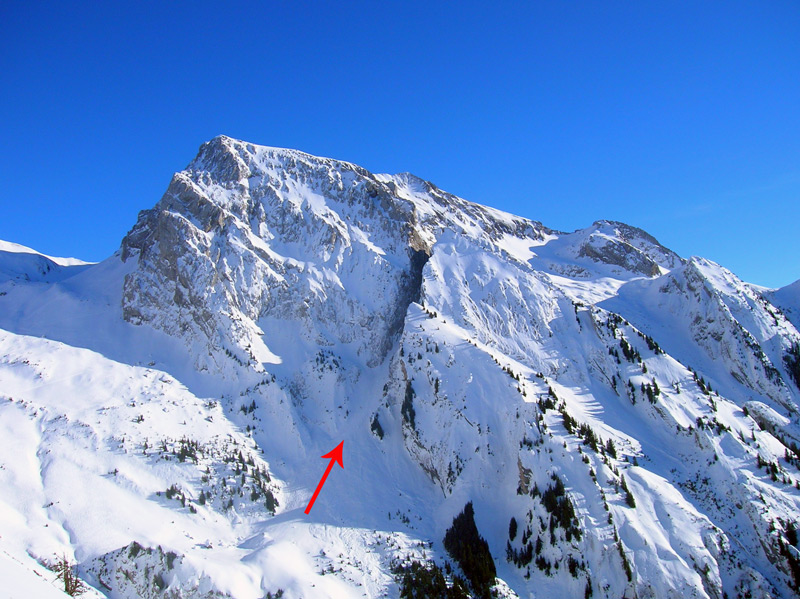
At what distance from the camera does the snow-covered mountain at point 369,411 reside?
58.9 metres

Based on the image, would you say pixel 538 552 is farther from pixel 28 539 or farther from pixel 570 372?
pixel 28 539

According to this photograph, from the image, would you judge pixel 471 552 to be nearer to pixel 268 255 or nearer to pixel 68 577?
pixel 68 577

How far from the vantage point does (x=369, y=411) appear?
9181 cm

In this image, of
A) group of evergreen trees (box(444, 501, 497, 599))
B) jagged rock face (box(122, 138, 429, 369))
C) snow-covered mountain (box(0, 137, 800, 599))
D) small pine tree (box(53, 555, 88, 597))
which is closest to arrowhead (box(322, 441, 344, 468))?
snow-covered mountain (box(0, 137, 800, 599))

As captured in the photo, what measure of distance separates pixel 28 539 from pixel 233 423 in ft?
103

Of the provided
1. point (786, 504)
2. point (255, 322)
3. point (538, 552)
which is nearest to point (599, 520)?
point (538, 552)

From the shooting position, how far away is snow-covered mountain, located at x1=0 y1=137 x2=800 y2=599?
193 feet

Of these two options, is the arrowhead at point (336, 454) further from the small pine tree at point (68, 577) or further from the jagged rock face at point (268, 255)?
the small pine tree at point (68, 577)

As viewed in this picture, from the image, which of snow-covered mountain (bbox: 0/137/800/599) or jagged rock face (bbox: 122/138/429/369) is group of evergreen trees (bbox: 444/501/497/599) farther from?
jagged rock face (bbox: 122/138/429/369)

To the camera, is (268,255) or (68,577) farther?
(268,255)

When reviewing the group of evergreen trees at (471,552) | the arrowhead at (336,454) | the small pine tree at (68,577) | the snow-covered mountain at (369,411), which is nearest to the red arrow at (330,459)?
the arrowhead at (336,454)

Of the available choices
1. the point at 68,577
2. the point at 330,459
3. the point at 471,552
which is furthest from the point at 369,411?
the point at 68,577

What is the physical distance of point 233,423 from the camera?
8112 centimetres

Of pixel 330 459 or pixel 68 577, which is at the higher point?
pixel 330 459
